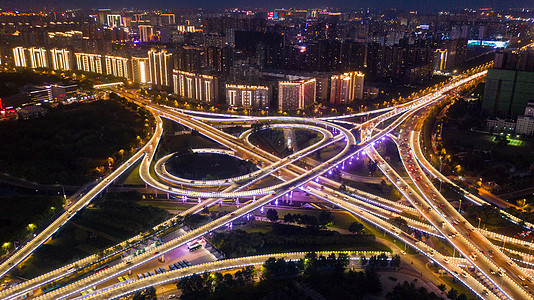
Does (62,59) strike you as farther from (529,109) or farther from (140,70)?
(529,109)

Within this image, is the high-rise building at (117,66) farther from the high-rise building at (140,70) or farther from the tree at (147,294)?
the tree at (147,294)

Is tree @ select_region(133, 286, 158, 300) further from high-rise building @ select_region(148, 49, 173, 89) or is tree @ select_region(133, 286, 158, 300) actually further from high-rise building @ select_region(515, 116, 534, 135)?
high-rise building @ select_region(148, 49, 173, 89)

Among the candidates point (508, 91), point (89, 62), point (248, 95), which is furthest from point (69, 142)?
point (508, 91)

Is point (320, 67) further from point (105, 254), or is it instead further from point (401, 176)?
point (105, 254)

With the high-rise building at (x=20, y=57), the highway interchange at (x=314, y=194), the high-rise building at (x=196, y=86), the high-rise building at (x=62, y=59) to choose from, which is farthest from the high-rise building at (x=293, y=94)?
the high-rise building at (x=20, y=57)

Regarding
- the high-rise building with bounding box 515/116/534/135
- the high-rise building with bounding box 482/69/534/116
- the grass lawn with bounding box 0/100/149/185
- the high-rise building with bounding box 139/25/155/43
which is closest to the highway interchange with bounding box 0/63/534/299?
the grass lawn with bounding box 0/100/149/185
